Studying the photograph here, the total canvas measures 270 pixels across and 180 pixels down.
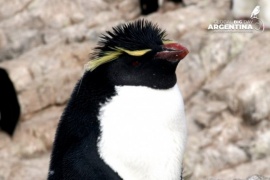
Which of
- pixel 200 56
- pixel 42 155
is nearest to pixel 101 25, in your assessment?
pixel 200 56

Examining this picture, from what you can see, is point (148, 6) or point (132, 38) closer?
point (132, 38)

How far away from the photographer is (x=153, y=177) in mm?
3174

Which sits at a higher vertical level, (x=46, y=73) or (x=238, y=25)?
(x=238, y=25)

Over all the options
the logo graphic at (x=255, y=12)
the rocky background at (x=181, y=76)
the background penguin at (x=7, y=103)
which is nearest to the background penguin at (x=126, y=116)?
the rocky background at (x=181, y=76)

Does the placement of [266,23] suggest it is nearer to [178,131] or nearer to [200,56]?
[200,56]

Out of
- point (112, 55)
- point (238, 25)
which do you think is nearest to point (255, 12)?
point (238, 25)

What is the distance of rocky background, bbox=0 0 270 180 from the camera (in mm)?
7668

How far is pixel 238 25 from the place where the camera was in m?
10.1

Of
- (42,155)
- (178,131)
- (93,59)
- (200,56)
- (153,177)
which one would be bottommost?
(42,155)

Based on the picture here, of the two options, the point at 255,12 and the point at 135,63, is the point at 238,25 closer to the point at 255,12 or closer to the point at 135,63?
the point at 255,12

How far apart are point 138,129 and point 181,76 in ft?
20.4

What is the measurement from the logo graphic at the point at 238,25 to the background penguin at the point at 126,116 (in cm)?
688

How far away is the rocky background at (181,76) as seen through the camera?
7668mm

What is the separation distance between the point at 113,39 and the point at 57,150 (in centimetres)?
65
